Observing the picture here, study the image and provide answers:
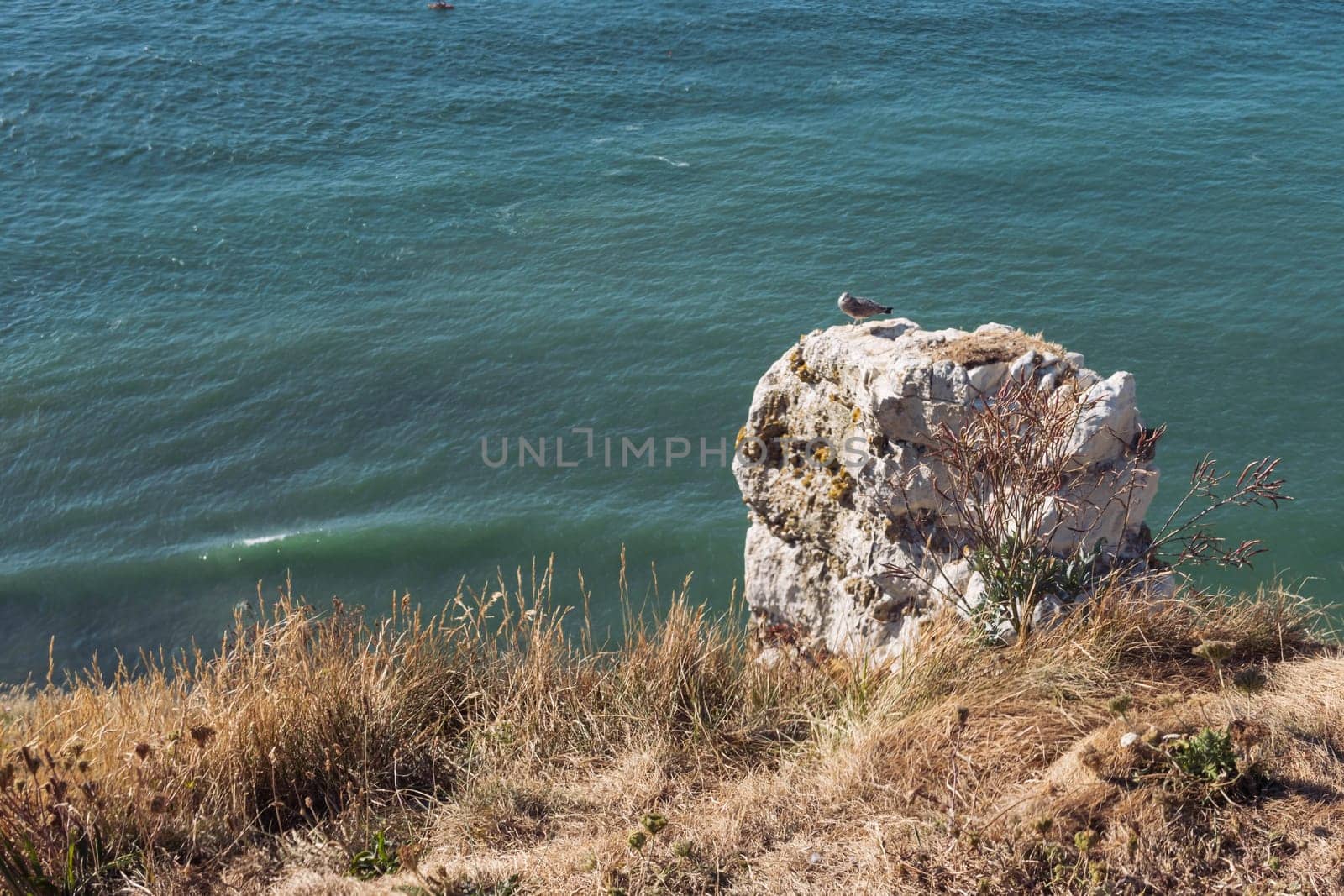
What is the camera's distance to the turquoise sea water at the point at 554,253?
22.5 m

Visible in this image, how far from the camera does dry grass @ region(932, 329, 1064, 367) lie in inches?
324

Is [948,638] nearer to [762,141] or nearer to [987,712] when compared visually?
[987,712]

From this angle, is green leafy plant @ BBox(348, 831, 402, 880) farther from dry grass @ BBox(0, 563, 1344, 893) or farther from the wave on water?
the wave on water

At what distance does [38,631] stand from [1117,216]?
91.0ft

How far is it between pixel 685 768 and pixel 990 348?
12.3 feet

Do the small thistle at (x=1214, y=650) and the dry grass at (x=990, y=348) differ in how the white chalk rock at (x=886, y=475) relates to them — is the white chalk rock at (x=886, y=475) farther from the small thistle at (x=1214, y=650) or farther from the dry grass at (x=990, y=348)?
the small thistle at (x=1214, y=650)

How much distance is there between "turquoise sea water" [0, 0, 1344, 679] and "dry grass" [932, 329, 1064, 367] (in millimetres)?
12227

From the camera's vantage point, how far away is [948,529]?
8656 mm

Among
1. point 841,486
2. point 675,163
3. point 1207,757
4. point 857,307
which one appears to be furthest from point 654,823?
point 675,163

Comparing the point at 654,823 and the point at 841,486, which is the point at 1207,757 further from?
the point at 841,486

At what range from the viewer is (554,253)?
31.6 meters

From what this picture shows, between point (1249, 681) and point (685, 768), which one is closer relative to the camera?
point (1249, 681)

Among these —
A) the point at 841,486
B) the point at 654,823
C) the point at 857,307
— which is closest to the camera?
the point at 654,823

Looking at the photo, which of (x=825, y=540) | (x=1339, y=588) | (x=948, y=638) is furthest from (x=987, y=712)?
(x=1339, y=588)
